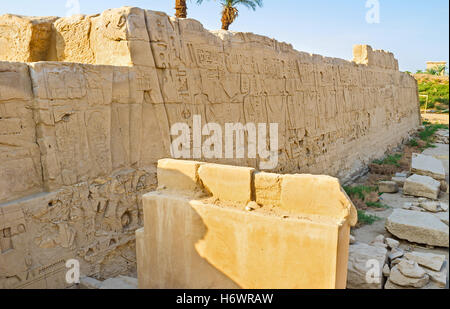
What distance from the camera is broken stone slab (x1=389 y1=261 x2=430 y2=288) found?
4.22 m

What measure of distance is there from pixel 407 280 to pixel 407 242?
1.83 m

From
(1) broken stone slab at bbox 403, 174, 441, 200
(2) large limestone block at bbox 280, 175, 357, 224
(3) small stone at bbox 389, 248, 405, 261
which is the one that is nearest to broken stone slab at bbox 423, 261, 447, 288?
(3) small stone at bbox 389, 248, 405, 261

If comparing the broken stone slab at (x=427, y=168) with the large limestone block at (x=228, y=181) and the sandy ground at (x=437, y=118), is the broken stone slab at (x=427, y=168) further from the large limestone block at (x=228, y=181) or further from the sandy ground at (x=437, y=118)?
the sandy ground at (x=437, y=118)

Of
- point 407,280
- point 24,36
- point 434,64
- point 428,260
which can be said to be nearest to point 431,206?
point 428,260

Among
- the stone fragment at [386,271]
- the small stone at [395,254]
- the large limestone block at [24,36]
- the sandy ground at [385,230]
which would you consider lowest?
the sandy ground at [385,230]

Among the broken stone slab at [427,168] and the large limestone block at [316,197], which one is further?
the broken stone slab at [427,168]

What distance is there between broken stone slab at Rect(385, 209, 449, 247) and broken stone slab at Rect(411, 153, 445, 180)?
3.48m

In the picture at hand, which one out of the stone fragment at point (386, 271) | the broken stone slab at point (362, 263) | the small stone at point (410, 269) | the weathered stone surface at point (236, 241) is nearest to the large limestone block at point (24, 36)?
the weathered stone surface at point (236, 241)

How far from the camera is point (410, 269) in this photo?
4348mm

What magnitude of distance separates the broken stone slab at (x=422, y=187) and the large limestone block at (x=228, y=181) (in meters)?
6.73

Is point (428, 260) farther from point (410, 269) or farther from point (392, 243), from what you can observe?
point (392, 243)

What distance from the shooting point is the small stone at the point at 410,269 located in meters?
4.27
